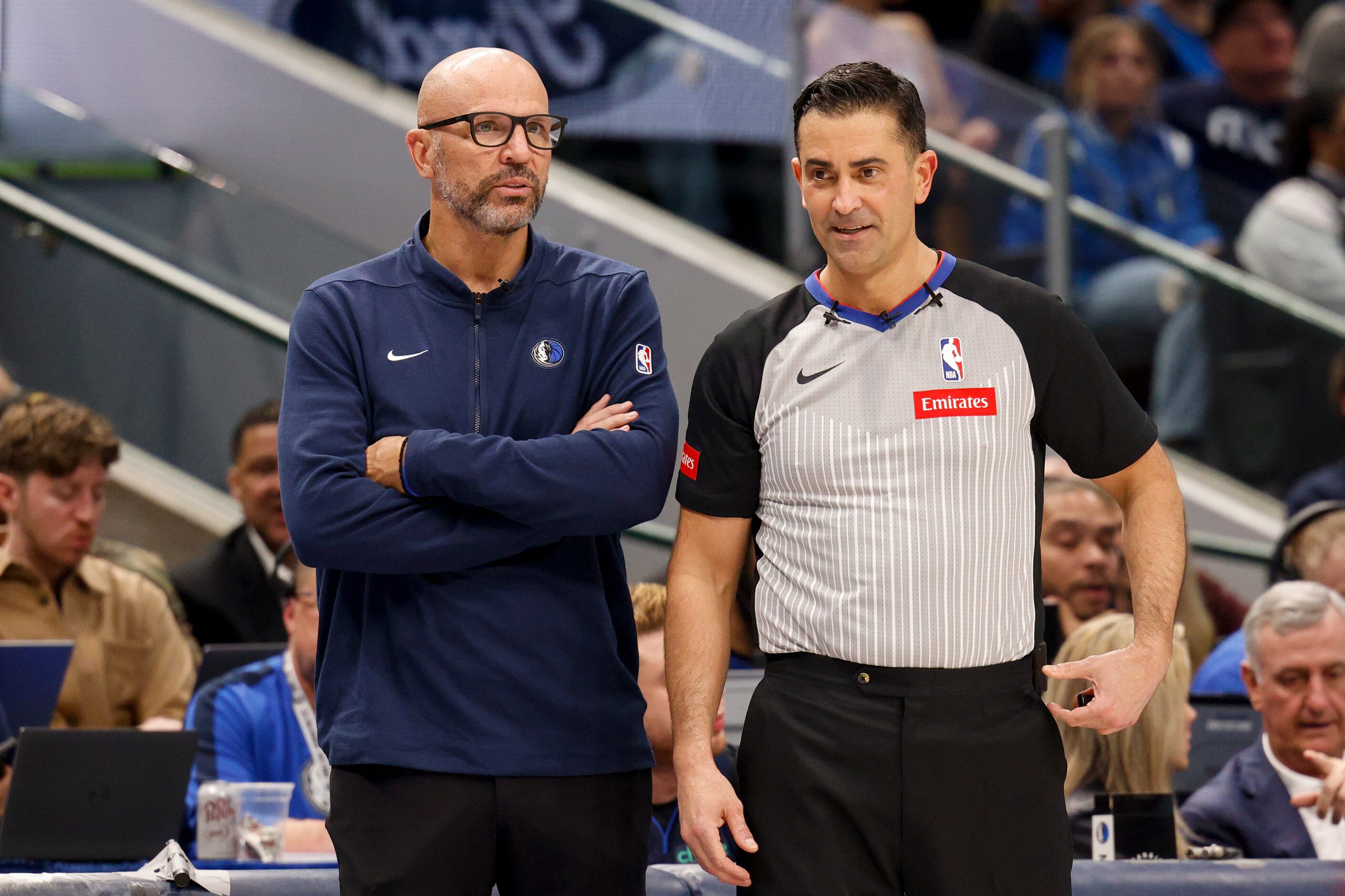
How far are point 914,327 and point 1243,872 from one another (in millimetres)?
1353

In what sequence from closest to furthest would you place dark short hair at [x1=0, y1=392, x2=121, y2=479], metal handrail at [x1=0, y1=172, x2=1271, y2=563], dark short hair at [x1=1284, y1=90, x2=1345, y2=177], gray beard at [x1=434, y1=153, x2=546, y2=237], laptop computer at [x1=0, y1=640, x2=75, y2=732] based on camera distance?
gray beard at [x1=434, y1=153, x2=546, y2=237], laptop computer at [x1=0, y1=640, x2=75, y2=732], dark short hair at [x1=0, y1=392, x2=121, y2=479], metal handrail at [x1=0, y1=172, x2=1271, y2=563], dark short hair at [x1=1284, y1=90, x2=1345, y2=177]

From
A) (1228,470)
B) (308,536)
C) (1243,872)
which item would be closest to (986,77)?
(1228,470)

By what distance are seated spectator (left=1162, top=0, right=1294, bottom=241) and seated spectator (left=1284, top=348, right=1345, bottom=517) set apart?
1.69 meters

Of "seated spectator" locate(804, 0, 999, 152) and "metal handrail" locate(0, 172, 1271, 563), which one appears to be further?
"seated spectator" locate(804, 0, 999, 152)

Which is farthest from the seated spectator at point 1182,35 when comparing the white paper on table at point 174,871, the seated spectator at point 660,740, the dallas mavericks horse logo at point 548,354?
the white paper on table at point 174,871

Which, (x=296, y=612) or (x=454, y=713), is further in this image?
(x=296, y=612)

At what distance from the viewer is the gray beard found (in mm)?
2551

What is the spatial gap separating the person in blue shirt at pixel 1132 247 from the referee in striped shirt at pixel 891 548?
3.80 meters

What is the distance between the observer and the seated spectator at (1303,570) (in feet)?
15.6

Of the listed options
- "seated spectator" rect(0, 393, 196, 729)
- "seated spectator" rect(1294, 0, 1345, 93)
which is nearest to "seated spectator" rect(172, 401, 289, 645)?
"seated spectator" rect(0, 393, 196, 729)

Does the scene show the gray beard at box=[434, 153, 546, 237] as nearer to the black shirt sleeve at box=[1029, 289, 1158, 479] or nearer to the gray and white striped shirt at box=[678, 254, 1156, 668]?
the gray and white striped shirt at box=[678, 254, 1156, 668]

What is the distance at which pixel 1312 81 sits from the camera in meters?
7.98

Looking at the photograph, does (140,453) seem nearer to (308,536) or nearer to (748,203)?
(748,203)

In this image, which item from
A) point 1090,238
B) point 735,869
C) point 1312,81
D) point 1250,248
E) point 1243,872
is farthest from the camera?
point 1312,81
